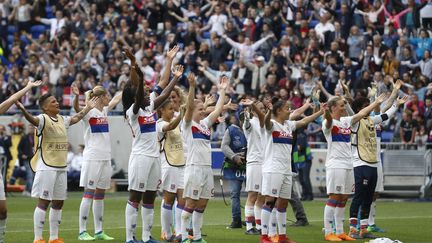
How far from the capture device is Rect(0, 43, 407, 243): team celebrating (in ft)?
60.9

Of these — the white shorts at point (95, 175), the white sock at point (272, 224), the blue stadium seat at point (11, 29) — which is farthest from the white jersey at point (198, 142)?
the blue stadium seat at point (11, 29)

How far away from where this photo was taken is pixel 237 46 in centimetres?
3869

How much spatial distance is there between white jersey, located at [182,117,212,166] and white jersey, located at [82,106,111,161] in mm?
2325

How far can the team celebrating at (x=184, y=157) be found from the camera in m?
18.6

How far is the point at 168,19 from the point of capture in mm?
42281

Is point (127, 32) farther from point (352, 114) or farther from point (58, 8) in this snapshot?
point (352, 114)

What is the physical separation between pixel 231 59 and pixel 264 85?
10.1 feet

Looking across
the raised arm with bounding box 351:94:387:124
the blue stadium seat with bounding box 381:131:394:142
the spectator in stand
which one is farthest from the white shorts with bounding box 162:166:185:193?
the blue stadium seat with bounding box 381:131:394:142

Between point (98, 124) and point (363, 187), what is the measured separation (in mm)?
5292

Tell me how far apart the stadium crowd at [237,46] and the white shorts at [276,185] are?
1193 centimetres

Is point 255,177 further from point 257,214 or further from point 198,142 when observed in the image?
point 198,142

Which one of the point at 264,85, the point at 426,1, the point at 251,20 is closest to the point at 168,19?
the point at 251,20

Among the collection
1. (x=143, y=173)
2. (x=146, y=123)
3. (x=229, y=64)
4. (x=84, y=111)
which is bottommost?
(x=143, y=173)

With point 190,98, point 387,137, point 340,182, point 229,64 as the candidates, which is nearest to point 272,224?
point 340,182
